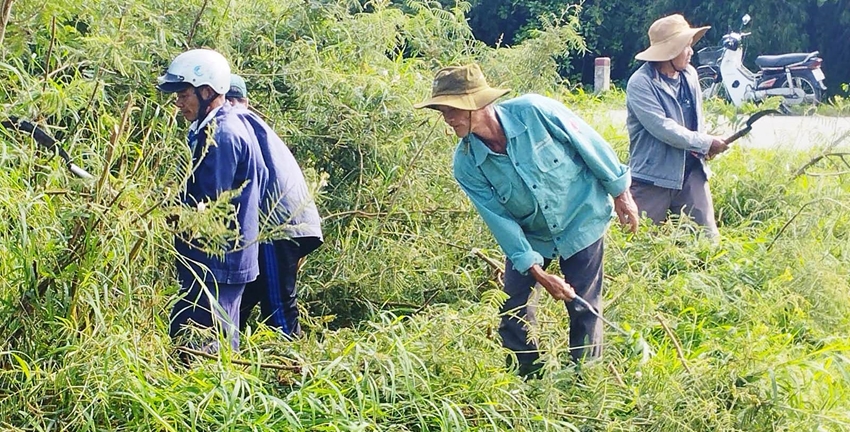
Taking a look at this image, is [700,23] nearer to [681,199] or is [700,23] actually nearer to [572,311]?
[681,199]

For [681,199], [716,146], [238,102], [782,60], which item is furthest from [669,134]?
[782,60]

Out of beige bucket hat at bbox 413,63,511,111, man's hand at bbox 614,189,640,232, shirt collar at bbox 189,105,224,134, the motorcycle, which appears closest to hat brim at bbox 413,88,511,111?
beige bucket hat at bbox 413,63,511,111

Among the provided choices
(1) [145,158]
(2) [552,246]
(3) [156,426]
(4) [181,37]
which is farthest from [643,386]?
(4) [181,37]

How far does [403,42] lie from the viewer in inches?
269

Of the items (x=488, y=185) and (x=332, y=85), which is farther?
(x=332, y=85)

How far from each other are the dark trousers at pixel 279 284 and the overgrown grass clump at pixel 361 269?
190 millimetres

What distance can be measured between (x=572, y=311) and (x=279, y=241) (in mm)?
1448

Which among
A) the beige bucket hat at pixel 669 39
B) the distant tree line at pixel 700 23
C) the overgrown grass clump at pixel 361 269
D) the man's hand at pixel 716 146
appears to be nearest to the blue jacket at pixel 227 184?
the overgrown grass clump at pixel 361 269

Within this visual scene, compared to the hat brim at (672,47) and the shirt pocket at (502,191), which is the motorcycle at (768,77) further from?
the shirt pocket at (502,191)

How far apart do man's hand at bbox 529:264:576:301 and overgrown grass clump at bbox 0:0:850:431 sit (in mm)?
184

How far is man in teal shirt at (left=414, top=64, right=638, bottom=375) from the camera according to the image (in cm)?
389

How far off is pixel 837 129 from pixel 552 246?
3.44 meters

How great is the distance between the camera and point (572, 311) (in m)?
4.15

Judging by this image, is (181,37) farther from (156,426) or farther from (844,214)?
(844,214)
